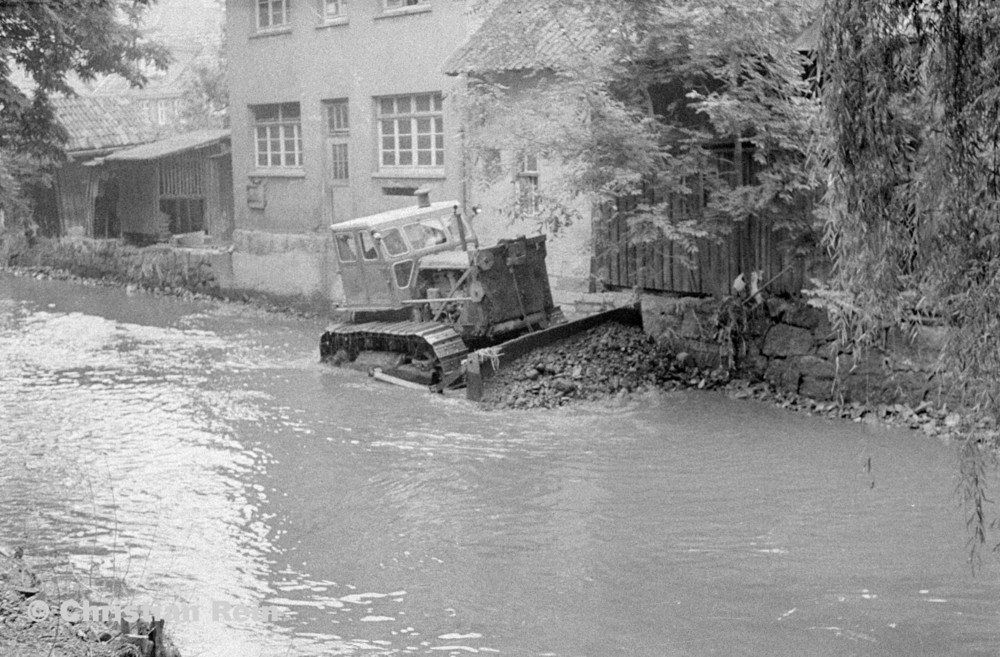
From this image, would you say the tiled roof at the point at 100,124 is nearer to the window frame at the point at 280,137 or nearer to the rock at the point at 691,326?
the window frame at the point at 280,137

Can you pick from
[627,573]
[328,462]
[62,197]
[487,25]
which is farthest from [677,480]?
[62,197]

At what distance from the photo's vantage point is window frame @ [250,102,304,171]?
89.4 ft

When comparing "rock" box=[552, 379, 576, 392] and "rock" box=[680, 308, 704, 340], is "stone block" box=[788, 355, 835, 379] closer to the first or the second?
"rock" box=[680, 308, 704, 340]

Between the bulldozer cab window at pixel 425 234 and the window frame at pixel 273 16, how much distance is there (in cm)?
1100

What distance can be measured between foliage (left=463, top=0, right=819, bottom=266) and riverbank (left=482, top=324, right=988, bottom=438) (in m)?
1.72

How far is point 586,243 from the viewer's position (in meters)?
16.9

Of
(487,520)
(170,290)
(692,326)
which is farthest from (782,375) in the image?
(170,290)

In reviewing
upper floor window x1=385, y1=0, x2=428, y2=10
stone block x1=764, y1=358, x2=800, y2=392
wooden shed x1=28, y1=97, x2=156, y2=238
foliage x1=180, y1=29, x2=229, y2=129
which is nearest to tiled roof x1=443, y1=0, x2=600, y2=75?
upper floor window x1=385, y1=0, x2=428, y2=10

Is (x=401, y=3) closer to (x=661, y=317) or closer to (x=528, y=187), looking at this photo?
(x=528, y=187)

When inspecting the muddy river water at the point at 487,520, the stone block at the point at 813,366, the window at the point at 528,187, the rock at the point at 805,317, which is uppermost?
the window at the point at 528,187

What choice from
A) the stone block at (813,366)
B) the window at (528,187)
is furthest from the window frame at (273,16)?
the stone block at (813,366)

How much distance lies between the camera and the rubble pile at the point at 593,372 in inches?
619

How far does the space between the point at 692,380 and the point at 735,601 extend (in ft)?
25.6

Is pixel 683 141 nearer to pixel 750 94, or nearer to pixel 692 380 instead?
pixel 750 94
